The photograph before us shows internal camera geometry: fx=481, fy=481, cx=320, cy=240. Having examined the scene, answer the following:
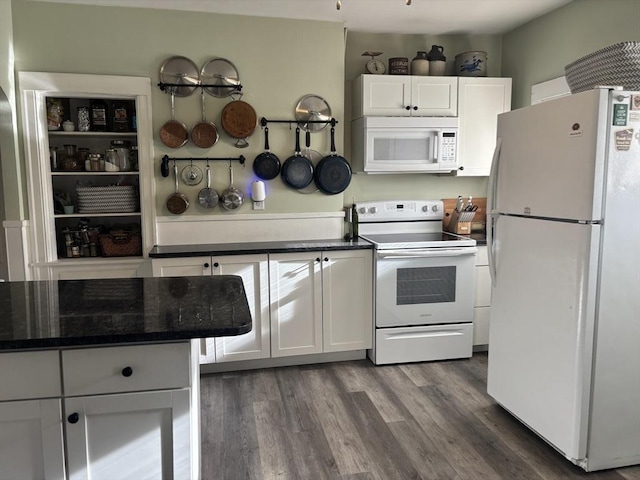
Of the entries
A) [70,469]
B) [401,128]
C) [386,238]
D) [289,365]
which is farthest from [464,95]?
[70,469]

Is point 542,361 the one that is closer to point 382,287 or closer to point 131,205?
point 382,287

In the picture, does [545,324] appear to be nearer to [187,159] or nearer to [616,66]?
[616,66]

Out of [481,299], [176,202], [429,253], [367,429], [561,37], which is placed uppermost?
[561,37]

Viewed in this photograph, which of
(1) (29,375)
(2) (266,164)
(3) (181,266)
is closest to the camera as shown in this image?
(1) (29,375)

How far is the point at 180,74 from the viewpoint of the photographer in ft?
10.9

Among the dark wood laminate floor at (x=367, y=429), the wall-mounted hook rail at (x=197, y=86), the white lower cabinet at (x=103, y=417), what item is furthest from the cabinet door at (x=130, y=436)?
the wall-mounted hook rail at (x=197, y=86)

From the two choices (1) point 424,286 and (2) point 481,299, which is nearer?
(1) point 424,286

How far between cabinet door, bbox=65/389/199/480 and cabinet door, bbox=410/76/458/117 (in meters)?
2.90

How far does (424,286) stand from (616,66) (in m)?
1.80

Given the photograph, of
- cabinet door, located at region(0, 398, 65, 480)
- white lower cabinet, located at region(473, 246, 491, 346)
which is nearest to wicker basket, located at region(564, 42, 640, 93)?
white lower cabinet, located at region(473, 246, 491, 346)

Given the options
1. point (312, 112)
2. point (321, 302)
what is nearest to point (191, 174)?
point (312, 112)

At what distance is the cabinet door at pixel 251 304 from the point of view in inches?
126

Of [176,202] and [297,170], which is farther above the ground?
[297,170]

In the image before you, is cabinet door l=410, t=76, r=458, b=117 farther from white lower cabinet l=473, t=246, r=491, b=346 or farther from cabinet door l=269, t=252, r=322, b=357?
cabinet door l=269, t=252, r=322, b=357
